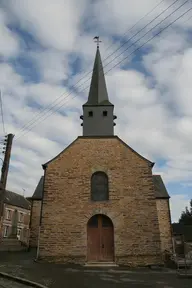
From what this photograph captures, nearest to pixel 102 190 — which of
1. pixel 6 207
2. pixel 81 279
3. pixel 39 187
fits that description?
pixel 81 279

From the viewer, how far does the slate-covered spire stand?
18464 mm

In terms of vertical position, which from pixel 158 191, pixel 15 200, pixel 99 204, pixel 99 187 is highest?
pixel 15 200

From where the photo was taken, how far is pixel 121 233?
14.8 m

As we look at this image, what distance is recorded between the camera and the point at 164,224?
67.7ft

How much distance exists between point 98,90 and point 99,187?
8.59 metres

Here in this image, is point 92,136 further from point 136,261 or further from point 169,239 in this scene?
point 169,239

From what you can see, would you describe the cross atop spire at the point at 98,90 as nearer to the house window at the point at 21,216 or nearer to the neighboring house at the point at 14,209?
the neighboring house at the point at 14,209

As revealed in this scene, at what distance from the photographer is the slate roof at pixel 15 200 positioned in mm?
40347

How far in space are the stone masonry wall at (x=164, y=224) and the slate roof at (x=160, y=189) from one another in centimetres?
47

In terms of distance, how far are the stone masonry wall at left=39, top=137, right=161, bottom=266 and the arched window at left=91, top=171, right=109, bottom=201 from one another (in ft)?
1.13

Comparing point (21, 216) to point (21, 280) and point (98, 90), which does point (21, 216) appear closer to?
point (98, 90)

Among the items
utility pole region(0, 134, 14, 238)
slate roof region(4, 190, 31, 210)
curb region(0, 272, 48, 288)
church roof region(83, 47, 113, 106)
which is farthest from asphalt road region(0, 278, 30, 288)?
slate roof region(4, 190, 31, 210)

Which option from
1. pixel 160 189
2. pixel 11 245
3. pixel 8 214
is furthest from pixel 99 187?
pixel 8 214

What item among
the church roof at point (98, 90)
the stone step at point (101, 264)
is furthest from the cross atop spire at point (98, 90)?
the stone step at point (101, 264)
